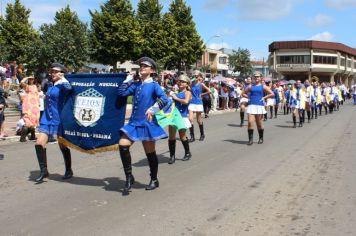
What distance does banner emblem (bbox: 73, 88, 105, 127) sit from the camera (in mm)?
6615

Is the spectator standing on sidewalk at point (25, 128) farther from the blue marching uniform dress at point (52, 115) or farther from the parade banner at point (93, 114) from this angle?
the parade banner at point (93, 114)

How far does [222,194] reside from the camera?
6.42 metres

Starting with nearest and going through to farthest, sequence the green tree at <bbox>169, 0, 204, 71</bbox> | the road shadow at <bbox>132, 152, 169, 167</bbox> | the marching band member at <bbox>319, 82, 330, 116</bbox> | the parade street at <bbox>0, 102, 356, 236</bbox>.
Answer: the parade street at <bbox>0, 102, 356, 236</bbox> → the road shadow at <bbox>132, 152, 169, 167</bbox> → the marching band member at <bbox>319, 82, 330, 116</bbox> → the green tree at <bbox>169, 0, 204, 71</bbox>

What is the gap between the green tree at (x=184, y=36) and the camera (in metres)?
46.7

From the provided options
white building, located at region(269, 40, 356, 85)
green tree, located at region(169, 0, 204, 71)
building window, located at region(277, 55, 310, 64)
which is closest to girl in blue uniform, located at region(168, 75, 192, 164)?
green tree, located at region(169, 0, 204, 71)

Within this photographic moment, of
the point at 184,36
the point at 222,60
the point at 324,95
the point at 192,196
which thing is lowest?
the point at 192,196

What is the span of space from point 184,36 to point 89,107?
4127cm

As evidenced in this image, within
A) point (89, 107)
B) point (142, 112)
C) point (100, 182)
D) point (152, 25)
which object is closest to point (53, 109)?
point (89, 107)

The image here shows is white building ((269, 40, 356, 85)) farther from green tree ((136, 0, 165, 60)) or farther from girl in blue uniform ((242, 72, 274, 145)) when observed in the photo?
girl in blue uniform ((242, 72, 274, 145))

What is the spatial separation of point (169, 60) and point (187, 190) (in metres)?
39.3

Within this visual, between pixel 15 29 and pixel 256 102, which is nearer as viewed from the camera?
pixel 256 102

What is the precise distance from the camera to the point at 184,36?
4706 centimetres

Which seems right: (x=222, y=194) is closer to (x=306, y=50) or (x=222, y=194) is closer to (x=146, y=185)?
(x=146, y=185)

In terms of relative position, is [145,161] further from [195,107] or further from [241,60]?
[241,60]
